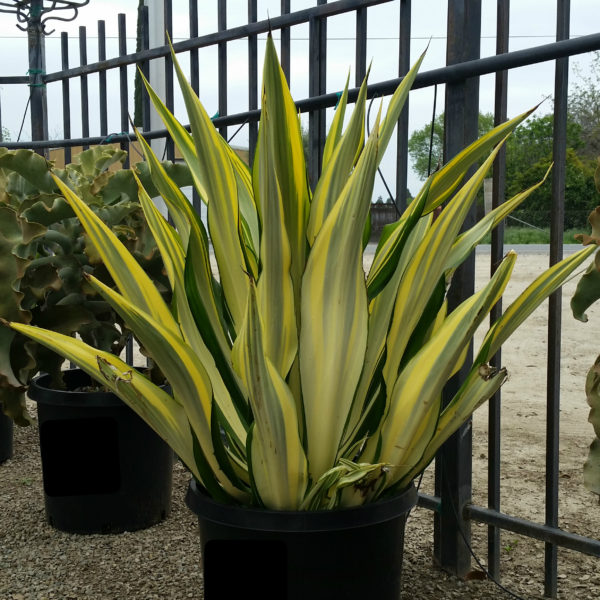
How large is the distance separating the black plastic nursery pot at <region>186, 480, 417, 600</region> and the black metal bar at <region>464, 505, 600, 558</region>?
1.52ft

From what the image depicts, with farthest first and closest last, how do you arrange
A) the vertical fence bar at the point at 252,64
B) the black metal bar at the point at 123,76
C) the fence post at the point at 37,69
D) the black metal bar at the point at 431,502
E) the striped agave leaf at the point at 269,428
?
1. the fence post at the point at 37,69
2. the black metal bar at the point at 123,76
3. the vertical fence bar at the point at 252,64
4. the black metal bar at the point at 431,502
5. the striped agave leaf at the point at 269,428

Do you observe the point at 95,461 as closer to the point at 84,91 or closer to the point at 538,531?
the point at 538,531

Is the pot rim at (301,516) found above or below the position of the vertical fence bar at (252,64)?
below

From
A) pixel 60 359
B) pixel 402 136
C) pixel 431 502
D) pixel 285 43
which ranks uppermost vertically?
pixel 285 43

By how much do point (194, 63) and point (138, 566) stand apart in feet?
5.80

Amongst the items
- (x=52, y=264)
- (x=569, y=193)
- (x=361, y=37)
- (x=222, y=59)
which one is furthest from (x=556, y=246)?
(x=569, y=193)

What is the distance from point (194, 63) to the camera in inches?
107

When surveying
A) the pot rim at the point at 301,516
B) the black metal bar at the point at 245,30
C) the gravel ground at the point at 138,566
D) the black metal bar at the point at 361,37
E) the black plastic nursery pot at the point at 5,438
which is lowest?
the gravel ground at the point at 138,566

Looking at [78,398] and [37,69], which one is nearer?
[78,398]

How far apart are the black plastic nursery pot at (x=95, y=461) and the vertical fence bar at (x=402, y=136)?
89 centimetres

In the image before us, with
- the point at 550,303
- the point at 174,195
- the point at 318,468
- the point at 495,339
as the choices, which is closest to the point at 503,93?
the point at 550,303

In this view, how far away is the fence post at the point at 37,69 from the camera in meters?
3.75

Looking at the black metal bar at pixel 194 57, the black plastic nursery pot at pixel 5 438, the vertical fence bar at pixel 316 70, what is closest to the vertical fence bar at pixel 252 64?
the black metal bar at pixel 194 57

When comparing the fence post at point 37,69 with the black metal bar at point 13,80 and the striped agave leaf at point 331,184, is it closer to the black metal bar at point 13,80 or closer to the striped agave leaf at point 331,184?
the black metal bar at point 13,80
